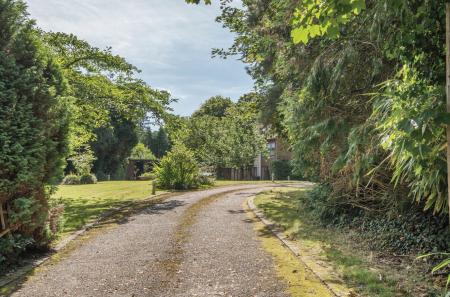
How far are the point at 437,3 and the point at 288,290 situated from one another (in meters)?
3.96

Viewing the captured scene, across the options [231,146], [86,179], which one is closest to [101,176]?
[86,179]

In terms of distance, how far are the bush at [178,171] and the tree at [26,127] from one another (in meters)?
15.9

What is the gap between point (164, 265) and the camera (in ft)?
21.5

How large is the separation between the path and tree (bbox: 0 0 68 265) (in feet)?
3.21

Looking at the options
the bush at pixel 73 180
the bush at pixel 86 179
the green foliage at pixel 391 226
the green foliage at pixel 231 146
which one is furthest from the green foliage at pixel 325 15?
the green foliage at pixel 231 146

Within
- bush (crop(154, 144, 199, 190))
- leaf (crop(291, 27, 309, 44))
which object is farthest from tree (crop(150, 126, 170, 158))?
leaf (crop(291, 27, 309, 44))

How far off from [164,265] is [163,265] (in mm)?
18

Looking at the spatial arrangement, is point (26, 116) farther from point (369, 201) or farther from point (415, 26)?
point (369, 201)

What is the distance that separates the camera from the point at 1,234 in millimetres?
5938

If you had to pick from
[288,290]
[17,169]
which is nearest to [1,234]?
[17,169]

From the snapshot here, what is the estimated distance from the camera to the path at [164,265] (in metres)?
5.39

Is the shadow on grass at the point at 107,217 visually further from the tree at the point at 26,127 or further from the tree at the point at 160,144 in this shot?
the tree at the point at 160,144

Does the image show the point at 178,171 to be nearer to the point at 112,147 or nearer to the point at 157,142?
the point at 112,147

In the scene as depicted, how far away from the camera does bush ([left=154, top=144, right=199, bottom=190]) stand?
23328mm
